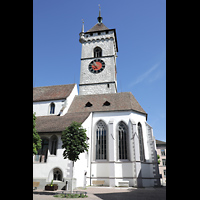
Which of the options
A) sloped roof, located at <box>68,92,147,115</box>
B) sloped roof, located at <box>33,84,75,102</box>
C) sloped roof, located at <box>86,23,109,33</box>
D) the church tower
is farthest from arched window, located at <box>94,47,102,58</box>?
sloped roof, located at <box>68,92,147,115</box>

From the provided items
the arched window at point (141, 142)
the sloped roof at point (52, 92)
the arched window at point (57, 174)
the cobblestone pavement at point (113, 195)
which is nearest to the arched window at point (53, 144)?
the arched window at point (57, 174)

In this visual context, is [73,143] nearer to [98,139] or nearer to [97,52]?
[98,139]

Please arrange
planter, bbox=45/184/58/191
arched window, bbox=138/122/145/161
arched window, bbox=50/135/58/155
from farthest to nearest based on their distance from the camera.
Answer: arched window, bbox=138/122/145/161
arched window, bbox=50/135/58/155
planter, bbox=45/184/58/191

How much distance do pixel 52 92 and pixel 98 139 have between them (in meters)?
10.8

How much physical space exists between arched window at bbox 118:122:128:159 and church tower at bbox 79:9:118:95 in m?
9.27

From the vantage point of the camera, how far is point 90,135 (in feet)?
77.3

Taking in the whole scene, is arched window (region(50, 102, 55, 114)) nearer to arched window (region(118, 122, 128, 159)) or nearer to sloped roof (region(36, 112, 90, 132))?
sloped roof (region(36, 112, 90, 132))

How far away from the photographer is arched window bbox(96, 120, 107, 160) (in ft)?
74.9

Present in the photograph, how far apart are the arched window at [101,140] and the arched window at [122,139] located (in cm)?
188

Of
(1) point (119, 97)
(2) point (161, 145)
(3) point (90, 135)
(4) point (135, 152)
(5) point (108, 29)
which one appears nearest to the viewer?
(4) point (135, 152)

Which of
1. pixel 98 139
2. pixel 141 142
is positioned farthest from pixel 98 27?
pixel 141 142

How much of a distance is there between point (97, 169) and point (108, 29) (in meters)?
27.4
